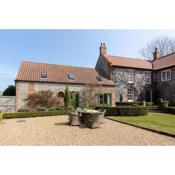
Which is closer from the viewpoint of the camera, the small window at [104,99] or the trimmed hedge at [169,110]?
the trimmed hedge at [169,110]

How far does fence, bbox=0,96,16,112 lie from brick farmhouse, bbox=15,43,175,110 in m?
0.53

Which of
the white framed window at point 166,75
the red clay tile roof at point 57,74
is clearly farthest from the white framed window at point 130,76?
the white framed window at point 166,75

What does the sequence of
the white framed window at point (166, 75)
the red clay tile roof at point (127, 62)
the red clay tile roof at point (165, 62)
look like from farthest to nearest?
the red clay tile roof at point (127, 62), the red clay tile roof at point (165, 62), the white framed window at point (166, 75)

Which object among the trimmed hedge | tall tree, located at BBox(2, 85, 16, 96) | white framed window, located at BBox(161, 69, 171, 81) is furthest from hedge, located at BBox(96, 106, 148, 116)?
tall tree, located at BBox(2, 85, 16, 96)

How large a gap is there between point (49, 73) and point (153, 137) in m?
15.7

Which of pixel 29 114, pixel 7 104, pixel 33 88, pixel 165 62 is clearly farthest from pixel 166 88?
pixel 7 104

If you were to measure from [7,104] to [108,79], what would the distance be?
44.7 ft

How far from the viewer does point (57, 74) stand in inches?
789

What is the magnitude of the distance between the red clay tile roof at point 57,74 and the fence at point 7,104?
93.4 inches

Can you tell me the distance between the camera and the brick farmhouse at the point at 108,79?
18186 millimetres

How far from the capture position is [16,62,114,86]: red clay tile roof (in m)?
18.2

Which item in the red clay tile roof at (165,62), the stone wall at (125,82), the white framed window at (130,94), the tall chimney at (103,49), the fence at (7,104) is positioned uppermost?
the tall chimney at (103,49)

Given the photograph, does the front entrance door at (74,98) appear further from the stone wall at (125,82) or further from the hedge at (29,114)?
the stone wall at (125,82)
